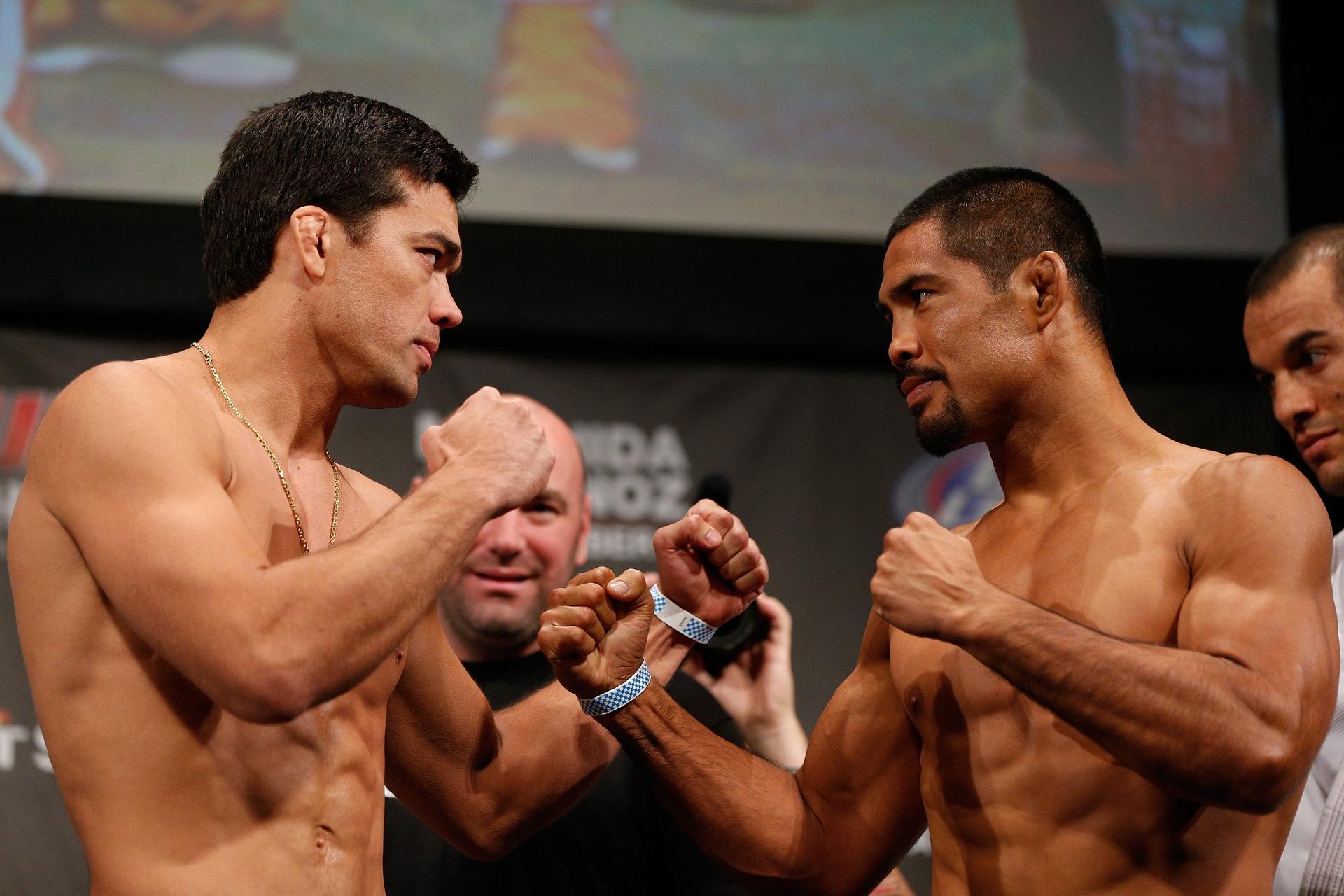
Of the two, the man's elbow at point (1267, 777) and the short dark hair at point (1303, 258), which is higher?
the short dark hair at point (1303, 258)

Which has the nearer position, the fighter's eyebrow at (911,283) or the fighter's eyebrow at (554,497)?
the fighter's eyebrow at (911,283)

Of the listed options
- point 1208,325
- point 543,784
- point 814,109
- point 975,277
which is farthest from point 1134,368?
point 543,784

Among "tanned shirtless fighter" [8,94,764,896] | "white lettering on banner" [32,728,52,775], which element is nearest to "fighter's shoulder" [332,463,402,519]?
"tanned shirtless fighter" [8,94,764,896]

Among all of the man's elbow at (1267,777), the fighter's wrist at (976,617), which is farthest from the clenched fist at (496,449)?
the man's elbow at (1267,777)

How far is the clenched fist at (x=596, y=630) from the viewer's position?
184 cm

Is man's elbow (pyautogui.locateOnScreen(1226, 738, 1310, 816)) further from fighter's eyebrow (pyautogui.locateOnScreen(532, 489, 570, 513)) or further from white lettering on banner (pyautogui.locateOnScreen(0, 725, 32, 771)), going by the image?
white lettering on banner (pyautogui.locateOnScreen(0, 725, 32, 771))

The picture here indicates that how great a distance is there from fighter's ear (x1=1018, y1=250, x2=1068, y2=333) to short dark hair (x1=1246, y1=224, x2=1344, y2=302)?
0.93m

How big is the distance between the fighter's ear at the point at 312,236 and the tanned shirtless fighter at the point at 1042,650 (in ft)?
1.86

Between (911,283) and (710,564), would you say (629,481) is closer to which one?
(710,564)

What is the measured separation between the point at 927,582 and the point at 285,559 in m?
0.78

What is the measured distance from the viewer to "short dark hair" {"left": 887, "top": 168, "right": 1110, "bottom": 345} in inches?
77.2

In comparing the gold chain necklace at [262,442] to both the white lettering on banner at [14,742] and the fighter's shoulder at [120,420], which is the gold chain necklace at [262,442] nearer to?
the fighter's shoulder at [120,420]

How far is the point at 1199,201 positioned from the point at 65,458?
347 cm

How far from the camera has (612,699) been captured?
1.91 metres
